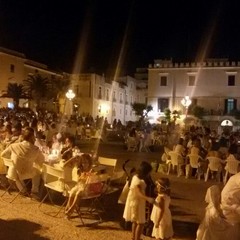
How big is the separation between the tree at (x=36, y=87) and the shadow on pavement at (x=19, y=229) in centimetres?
3432

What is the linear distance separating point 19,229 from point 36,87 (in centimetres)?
3527

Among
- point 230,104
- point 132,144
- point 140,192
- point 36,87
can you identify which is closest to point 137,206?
point 140,192

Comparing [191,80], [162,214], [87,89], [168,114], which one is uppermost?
[191,80]

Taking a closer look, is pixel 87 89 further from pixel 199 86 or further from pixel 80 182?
pixel 80 182

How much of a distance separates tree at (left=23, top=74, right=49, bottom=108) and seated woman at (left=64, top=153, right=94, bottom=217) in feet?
111

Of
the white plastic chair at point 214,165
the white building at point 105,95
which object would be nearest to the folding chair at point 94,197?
the white plastic chair at point 214,165

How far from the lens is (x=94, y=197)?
6980mm

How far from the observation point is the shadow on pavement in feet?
19.3

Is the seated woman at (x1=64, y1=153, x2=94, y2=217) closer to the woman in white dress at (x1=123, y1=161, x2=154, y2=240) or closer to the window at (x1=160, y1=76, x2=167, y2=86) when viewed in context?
the woman in white dress at (x1=123, y1=161, x2=154, y2=240)

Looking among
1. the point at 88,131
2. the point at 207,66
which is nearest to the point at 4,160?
the point at 88,131

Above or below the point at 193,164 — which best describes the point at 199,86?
above

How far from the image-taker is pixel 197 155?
11.5 m

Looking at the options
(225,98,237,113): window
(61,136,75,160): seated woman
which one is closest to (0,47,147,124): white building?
(225,98,237,113): window

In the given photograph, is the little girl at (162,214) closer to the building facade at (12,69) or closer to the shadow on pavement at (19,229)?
the shadow on pavement at (19,229)
